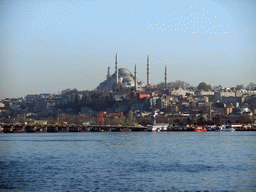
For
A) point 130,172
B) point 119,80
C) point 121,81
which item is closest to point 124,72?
point 121,81

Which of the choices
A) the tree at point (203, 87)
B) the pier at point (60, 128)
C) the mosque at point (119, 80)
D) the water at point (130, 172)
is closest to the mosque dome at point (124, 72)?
the mosque at point (119, 80)

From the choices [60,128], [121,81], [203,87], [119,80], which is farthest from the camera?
[121,81]

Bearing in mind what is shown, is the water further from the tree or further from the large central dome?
the tree

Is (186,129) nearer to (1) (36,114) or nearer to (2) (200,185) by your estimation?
(1) (36,114)

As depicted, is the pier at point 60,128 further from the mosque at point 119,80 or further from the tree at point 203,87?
the tree at point 203,87

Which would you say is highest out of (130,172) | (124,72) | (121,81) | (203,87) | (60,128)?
(124,72)

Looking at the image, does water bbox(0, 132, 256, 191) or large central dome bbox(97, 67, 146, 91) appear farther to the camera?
large central dome bbox(97, 67, 146, 91)

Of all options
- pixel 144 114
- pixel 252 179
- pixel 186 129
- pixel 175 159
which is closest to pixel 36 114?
pixel 144 114

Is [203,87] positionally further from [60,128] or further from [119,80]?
[60,128]

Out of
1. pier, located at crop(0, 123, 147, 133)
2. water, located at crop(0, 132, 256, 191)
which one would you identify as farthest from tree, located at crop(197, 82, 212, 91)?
water, located at crop(0, 132, 256, 191)

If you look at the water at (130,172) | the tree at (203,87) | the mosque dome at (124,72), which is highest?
the mosque dome at (124,72)

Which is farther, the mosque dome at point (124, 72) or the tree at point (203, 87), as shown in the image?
the mosque dome at point (124, 72)
